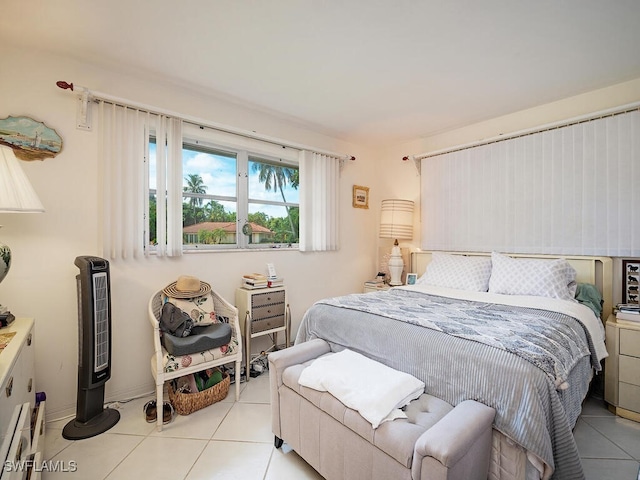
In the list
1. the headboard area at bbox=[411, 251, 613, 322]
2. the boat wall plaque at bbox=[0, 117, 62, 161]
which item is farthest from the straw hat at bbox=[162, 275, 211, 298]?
the headboard area at bbox=[411, 251, 613, 322]

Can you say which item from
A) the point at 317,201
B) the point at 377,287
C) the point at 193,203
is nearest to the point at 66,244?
the point at 193,203

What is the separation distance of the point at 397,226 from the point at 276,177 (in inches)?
62.6

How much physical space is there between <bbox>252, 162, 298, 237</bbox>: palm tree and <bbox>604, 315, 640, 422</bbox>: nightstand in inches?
114

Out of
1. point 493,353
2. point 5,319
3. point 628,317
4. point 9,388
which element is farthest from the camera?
point 628,317

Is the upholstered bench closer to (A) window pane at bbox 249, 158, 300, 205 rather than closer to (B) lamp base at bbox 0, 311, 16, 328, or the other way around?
(B) lamp base at bbox 0, 311, 16, 328

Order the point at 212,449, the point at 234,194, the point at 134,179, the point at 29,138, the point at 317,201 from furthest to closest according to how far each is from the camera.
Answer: the point at 317,201 → the point at 234,194 → the point at 134,179 → the point at 29,138 → the point at 212,449

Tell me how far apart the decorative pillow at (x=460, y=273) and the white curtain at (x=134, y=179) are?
246 centimetres

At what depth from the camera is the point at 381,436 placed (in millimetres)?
1222

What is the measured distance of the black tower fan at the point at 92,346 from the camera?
183 cm

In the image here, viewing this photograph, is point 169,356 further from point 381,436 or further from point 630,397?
point 630,397

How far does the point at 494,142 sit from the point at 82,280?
12.3 feet

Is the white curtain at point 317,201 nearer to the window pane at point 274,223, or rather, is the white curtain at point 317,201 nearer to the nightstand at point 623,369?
the window pane at point 274,223

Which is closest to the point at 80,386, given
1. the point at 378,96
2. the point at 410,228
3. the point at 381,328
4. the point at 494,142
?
the point at 381,328

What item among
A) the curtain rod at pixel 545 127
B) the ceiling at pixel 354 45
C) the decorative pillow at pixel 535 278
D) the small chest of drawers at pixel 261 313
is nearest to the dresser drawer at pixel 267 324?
the small chest of drawers at pixel 261 313
